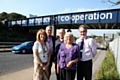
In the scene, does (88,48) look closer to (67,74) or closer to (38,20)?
(67,74)

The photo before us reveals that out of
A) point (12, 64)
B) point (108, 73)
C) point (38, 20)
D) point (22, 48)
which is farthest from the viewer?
point (38, 20)

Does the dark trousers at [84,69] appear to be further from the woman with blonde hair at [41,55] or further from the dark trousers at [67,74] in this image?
the woman with blonde hair at [41,55]

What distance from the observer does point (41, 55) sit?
4.82m

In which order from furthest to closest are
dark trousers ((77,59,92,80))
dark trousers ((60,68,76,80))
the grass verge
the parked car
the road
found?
the parked car < the road < the grass verge < dark trousers ((77,59,92,80)) < dark trousers ((60,68,76,80))

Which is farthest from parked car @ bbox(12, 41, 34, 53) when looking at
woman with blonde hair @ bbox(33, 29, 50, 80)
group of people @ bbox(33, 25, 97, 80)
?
woman with blonde hair @ bbox(33, 29, 50, 80)

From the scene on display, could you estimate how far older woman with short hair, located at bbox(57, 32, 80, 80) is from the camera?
4.57 m

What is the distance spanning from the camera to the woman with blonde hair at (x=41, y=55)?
15.7 ft

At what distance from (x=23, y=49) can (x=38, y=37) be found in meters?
17.8

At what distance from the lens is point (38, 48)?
4.77m

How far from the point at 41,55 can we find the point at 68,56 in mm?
637

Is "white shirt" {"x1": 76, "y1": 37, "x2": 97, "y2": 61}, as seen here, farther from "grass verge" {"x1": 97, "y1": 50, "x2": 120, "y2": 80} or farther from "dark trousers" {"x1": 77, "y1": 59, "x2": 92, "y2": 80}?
"grass verge" {"x1": 97, "y1": 50, "x2": 120, "y2": 80}

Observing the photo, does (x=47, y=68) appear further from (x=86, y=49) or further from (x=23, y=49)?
(x=23, y=49)

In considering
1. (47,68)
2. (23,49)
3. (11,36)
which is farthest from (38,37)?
(11,36)

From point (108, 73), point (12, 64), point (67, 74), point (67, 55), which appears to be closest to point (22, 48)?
point (12, 64)
